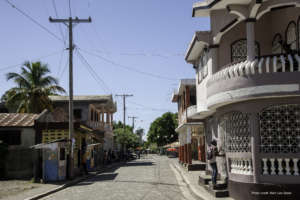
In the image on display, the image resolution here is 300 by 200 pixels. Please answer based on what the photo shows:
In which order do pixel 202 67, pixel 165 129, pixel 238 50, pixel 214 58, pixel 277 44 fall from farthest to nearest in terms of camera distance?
pixel 165 129 → pixel 202 67 → pixel 214 58 → pixel 238 50 → pixel 277 44

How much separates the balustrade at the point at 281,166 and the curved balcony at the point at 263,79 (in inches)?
78.9

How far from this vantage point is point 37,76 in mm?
35094

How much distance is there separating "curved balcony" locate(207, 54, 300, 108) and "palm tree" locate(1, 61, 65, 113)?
958 inches

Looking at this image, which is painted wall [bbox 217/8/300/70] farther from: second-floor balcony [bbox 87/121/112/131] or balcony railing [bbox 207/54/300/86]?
second-floor balcony [bbox 87/121/112/131]

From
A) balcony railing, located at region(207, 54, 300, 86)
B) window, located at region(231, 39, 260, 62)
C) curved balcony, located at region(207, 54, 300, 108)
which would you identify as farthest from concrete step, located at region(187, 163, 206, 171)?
balcony railing, located at region(207, 54, 300, 86)

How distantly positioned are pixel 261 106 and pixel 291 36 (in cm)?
344

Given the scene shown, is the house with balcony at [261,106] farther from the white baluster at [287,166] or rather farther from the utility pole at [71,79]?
the utility pole at [71,79]

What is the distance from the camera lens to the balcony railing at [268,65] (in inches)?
443

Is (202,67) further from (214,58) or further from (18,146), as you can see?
(18,146)

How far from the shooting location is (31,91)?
34094 mm

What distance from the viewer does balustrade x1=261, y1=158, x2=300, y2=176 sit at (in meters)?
11.2

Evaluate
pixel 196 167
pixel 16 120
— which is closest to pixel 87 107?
pixel 16 120

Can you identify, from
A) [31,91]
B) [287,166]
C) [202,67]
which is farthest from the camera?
[31,91]

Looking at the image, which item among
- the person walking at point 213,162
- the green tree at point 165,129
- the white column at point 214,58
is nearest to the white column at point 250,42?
the white column at point 214,58
